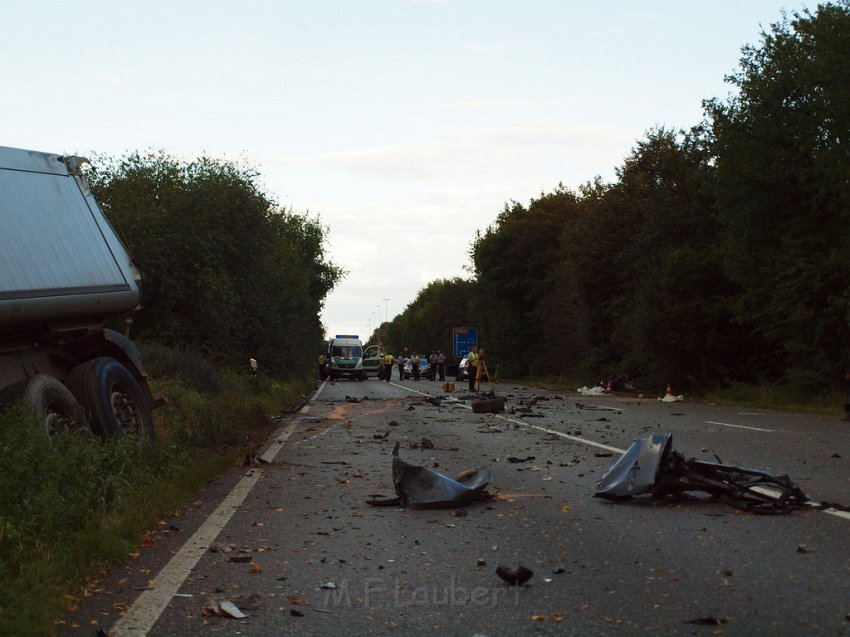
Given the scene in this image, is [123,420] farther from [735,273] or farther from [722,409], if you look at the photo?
[735,273]

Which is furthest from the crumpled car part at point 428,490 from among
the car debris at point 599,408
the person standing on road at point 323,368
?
the person standing on road at point 323,368

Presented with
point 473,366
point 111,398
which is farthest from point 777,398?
point 111,398

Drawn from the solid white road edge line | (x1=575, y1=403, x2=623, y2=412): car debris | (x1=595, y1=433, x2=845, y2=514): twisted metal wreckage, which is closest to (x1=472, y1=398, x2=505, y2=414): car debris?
(x1=575, y1=403, x2=623, y2=412): car debris

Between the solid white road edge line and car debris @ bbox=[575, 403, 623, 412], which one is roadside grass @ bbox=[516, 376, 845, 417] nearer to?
car debris @ bbox=[575, 403, 623, 412]

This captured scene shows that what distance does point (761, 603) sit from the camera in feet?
17.4

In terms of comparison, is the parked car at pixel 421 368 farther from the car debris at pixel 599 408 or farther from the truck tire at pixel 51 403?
the truck tire at pixel 51 403

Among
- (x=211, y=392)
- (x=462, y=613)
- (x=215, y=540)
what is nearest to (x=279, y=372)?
(x=211, y=392)

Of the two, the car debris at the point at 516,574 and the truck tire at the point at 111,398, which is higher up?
the truck tire at the point at 111,398

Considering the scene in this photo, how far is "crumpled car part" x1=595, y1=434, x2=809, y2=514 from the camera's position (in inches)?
341

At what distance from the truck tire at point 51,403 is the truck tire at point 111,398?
0.41 metres

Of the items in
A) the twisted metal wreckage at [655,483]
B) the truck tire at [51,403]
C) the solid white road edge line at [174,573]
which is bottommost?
the solid white road edge line at [174,573]

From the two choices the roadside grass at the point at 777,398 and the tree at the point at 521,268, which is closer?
the roadside grass at the point at 777,398

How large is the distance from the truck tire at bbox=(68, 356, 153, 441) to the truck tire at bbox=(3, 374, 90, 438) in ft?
1.35

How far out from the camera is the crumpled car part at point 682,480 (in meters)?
8.67
